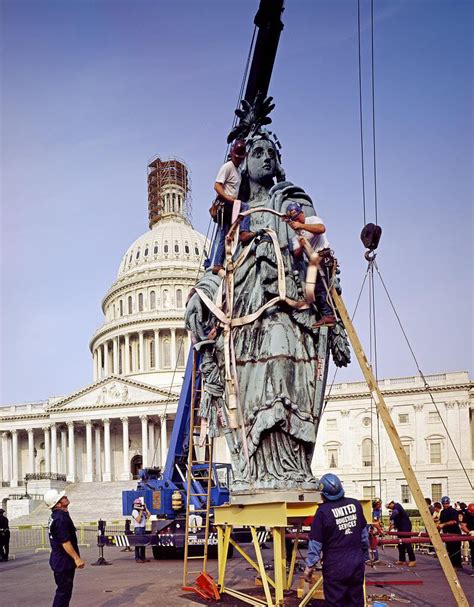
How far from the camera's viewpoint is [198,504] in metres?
21.1

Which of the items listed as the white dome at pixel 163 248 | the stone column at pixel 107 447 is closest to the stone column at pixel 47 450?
the stone column at pixel 107 447

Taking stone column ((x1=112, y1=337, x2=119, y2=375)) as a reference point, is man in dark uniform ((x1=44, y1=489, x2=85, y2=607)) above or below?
below

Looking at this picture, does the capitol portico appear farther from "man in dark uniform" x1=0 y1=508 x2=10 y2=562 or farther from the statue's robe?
the statue's robe

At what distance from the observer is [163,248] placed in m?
105

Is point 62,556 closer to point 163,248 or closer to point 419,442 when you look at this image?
point 419,442

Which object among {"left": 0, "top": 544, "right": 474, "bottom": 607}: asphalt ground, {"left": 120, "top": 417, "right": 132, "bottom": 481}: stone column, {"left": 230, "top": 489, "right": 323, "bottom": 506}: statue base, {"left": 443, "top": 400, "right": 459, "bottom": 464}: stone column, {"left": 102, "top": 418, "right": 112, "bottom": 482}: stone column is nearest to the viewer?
{"left": 230, "top": 489, "right": 323, "bottom": 506}: statue base

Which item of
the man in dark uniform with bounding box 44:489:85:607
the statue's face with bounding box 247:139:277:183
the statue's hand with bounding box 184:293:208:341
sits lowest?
the man in dark uniform with bounding box 44:489:85:607

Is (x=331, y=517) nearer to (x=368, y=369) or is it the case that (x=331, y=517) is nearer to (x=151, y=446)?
(x=368, y=369)

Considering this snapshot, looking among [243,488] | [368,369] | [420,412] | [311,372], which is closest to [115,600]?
[243,488]

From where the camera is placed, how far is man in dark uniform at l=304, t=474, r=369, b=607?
21.3 feet

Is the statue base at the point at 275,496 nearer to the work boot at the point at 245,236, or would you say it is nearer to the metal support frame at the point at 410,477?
the metal support frame at the point at 410,477

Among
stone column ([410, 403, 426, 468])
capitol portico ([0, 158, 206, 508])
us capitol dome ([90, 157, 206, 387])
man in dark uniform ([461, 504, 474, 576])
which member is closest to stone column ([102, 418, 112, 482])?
capitol portico ([0, 158, 206, 508])

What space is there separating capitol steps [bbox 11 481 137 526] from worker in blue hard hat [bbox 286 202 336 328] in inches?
2031

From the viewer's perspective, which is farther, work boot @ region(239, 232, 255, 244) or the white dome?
the white dome
